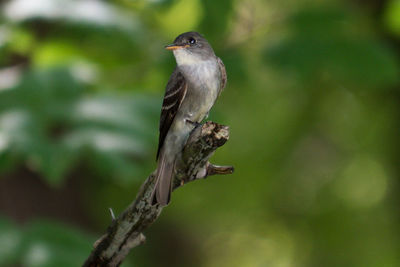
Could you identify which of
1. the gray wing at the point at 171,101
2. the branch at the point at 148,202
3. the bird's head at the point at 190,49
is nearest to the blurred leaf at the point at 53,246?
the branch at the point at 148,202

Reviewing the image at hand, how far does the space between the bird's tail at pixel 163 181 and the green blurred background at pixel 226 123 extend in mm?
1486

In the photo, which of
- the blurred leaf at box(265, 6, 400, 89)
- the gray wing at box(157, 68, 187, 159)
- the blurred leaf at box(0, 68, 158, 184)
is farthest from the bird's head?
the blurred leaf at box(265, 6, 400, 89)

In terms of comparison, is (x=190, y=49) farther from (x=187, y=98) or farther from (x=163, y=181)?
(x=163, y=181)

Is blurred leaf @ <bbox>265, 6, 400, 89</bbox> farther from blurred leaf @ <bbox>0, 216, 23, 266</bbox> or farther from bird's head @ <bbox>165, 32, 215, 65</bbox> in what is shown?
blurred leaf @ <bbox>0, 216, 23, 266</bbox>

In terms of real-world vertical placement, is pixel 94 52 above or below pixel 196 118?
above

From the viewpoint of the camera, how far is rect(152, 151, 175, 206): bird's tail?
2.80 metres

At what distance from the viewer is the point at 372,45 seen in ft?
19.8

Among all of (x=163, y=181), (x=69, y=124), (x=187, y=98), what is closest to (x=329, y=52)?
(x=69, y=124)

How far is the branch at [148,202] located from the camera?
2.81 metres

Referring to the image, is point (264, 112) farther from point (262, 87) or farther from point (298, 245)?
point (298, 245)

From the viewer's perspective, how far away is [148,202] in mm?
2982

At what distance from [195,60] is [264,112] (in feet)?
22.3

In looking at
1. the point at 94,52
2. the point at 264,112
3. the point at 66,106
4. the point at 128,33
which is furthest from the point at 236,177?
the point at 66,106

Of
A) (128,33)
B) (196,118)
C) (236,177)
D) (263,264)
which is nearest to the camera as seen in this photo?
(196,118)
